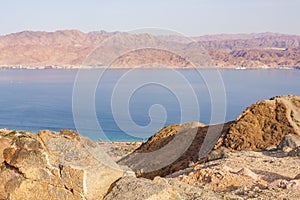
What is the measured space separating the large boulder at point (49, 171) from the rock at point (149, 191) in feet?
0.89

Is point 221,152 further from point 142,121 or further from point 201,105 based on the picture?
point 201,105

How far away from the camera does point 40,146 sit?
24.7 ft

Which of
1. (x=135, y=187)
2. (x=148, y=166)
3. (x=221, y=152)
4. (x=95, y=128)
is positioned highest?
(x=135, y=187)

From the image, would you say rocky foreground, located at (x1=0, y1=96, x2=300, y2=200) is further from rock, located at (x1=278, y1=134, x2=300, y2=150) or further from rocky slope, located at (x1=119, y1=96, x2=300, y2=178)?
rocky slope, located at (x1=119, y1=96, x2=300, y2=178)

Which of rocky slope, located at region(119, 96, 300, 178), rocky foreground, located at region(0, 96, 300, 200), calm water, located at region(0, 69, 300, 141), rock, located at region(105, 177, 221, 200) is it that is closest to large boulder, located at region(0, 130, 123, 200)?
rocky foreground, located at region(0, 96, 300, 200)

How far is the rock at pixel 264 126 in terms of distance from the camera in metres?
19.4

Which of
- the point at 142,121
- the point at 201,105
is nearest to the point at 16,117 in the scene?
the point at 142,121

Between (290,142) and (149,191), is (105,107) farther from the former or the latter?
(149,191)

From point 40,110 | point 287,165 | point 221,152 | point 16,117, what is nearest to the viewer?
point 287,165

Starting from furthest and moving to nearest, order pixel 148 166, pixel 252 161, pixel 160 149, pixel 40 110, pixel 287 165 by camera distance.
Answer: pixel 40 110
pixel 160 149
pixel 148 166
pixel 252 161
pixel 287 165

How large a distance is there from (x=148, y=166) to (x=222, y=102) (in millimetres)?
71765

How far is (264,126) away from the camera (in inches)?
803

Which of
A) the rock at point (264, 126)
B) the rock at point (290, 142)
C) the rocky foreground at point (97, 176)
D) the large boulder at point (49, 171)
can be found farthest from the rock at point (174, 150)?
the large boulder at point (49, 171)

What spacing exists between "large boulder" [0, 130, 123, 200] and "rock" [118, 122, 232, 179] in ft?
30.0
